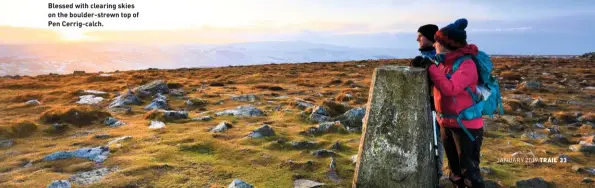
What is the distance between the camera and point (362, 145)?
247 inches

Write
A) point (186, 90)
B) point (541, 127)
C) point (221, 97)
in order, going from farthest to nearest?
1. point (186, 90)
2. point (221, 97)
3. point (541, 127)

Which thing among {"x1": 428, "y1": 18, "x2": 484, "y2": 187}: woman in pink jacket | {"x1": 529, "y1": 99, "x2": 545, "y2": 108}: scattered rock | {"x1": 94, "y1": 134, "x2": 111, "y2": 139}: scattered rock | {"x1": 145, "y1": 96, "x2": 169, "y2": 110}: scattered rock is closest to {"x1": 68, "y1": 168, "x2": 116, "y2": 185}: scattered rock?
{"x1": 94, "y1": 134, "x2": 111, "y2": 139}: scattered rock

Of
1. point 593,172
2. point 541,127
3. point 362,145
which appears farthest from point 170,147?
point 541,127

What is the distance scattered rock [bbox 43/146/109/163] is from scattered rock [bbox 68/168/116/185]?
2.46 feet

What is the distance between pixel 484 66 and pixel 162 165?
6.50 metres

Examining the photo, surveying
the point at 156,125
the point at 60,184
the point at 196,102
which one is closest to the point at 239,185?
the point at 60,184

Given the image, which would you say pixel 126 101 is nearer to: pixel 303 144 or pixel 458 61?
pixel 303 144

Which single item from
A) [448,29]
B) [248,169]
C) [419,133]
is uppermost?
[448,29]

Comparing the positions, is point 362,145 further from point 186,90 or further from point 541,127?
point 186,90

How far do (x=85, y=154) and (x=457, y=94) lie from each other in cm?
812

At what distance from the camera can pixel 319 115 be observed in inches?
567

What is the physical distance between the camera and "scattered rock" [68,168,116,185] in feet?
26.7

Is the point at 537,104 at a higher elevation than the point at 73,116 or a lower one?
higher

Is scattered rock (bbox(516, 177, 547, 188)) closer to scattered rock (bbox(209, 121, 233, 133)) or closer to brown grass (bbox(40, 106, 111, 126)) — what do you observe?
scattered rock (bbox(209, 121, 233, 133))
